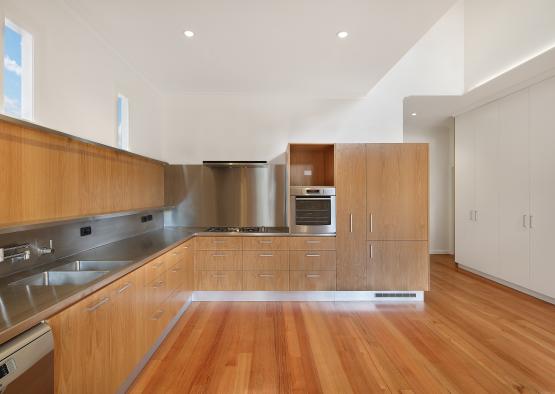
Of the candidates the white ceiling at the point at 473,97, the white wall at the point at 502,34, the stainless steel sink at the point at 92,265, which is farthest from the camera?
the white ceiling at the point at 473,97

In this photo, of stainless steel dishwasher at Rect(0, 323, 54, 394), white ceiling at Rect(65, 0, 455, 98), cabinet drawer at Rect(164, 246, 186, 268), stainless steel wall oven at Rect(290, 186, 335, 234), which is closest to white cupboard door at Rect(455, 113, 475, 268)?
white ceiling at Rect(65, 0, 455, 98)

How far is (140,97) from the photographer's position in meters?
3.29

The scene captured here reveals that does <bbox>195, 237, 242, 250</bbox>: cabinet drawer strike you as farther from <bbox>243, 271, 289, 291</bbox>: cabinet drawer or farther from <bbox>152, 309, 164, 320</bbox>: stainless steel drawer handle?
<bbox>152, 309, 164, 320</bbox>: stainless steel drawer handle

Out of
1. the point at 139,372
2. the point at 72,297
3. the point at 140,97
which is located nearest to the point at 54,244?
the point at 72,297

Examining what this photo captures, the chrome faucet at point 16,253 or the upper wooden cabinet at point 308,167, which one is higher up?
the upper wooden cabinet at point 308,167

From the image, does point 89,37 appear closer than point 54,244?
No

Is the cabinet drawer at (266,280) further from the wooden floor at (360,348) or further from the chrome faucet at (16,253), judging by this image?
the chrome faucet at (16,253)

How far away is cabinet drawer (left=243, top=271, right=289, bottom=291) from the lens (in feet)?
10.8

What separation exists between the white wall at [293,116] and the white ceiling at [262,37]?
453 millimetres

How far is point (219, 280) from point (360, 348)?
1813 millimetres

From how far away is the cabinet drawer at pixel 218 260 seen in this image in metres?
3.31

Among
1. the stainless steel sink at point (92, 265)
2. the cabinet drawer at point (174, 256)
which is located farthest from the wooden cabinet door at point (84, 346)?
the cabinet drawer at point (174, 256)

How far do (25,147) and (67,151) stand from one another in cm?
34

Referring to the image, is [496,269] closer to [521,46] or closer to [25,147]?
[521,46]
